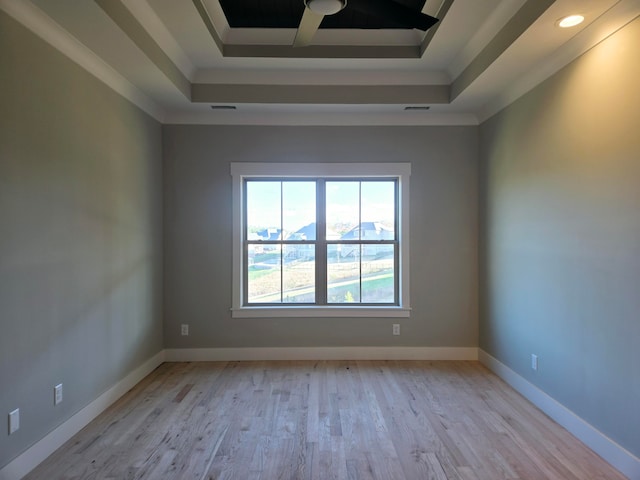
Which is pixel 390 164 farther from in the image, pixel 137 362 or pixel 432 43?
pixel 137 362

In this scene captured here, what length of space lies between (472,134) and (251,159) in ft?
8.06

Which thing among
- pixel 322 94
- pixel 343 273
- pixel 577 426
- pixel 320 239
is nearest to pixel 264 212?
pixel 320 239

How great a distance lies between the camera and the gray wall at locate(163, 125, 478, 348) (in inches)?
158

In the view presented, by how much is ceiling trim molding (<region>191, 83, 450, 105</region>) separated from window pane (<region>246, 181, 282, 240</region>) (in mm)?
964

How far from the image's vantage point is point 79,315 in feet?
8.59

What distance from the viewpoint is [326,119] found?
13.1ft

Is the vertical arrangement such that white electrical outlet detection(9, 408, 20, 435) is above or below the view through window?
below

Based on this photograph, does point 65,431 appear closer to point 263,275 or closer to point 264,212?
point 263,275

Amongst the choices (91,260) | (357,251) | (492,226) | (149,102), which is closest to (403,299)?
(357,251)

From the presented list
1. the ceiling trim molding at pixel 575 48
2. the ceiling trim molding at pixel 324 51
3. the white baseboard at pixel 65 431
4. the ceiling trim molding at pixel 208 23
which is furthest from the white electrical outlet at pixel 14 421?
the ceiling trim molding at pixel 575 48

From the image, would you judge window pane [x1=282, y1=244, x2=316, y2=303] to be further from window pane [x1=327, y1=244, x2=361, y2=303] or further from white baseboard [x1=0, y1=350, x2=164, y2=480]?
white baseboard [x1=0, y1=350, x2=164, y2=480]

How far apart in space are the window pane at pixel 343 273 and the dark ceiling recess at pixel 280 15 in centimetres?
220

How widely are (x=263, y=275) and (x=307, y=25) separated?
274 centimetres

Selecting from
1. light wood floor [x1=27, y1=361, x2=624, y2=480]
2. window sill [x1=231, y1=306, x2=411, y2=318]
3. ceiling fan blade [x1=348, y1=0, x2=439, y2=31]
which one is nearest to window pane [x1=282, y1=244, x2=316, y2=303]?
window sill [x1=231, y1=306, x2=411, y2=318]
